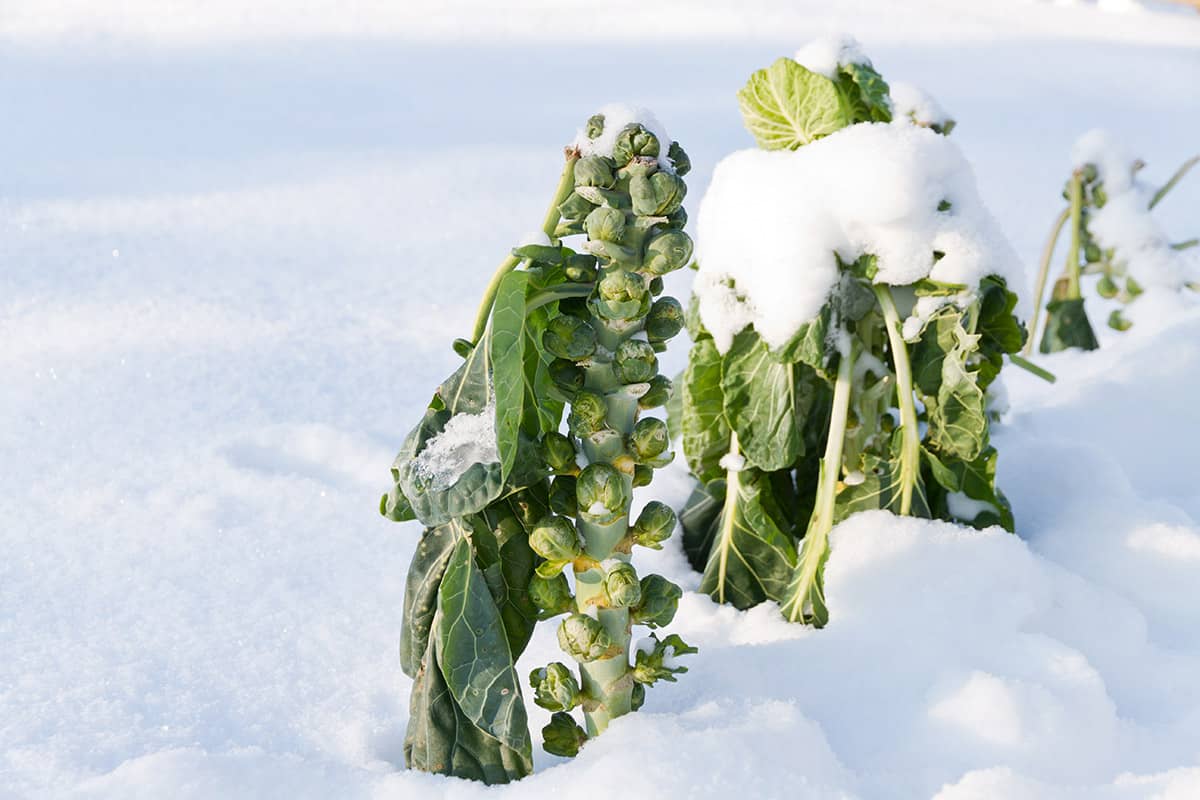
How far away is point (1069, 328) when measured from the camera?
208 cm

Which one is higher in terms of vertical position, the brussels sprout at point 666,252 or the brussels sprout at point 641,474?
the brussels sprout at point 666,252

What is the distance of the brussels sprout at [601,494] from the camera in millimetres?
769

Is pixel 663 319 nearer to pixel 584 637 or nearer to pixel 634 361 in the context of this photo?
pixel 634 361

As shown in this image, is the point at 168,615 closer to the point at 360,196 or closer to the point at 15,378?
the point at 15,378

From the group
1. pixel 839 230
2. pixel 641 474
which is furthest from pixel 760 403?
pixel 641 474

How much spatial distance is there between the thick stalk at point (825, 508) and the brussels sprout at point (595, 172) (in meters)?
0.38

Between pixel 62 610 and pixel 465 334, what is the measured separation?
2.62 feet

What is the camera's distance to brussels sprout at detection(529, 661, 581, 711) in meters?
0.80

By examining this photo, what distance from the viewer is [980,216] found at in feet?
3.59

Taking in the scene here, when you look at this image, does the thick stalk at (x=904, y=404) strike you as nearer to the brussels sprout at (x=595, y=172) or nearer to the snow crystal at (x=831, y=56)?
the snow crystal at (x=831, y=56)

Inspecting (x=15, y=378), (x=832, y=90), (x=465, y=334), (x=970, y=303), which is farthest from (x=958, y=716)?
(x=15, y=378)

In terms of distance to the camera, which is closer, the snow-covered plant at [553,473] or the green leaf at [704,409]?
the snow-covered plant at [553,473]

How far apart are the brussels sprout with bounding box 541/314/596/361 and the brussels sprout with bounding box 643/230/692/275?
60 mm

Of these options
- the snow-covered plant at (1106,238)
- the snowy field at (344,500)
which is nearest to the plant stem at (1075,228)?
the snow-covered plant at (1106,238)
